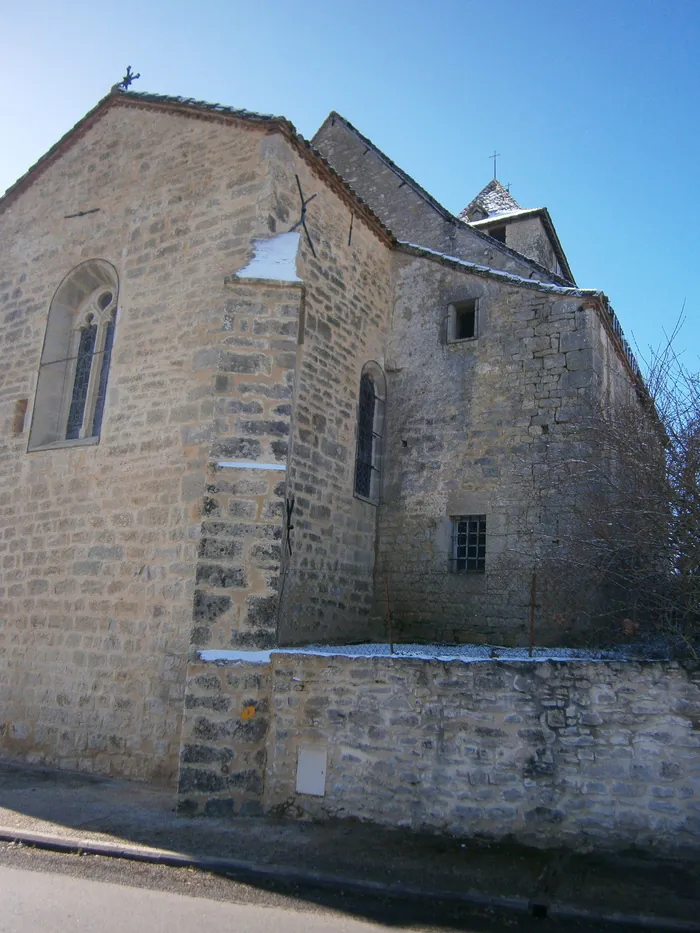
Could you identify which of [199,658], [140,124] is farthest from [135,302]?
[199,658]

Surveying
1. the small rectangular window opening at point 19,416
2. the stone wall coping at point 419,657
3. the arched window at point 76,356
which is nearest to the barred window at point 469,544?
the stone wall coping at point 419,657

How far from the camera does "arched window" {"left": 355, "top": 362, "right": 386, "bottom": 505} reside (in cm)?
1029

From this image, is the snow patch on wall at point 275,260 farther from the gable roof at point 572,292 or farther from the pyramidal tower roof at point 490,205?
the pyramidal tower roof at point 490,205

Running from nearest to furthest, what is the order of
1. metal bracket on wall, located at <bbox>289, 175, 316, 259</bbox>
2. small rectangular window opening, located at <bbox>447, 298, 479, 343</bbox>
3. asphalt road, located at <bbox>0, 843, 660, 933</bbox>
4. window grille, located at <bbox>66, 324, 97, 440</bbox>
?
asphalt road, located at <bbox>0, 843, 660, 933</bbox> → metal bracket on wall, located at <bbox>289, 175, 316, 259</bbox> → window grille, located at <bbox>66, 324, 97, 440</bbox> → small rectangular window opening, located at <bbox>447, 298, 479, 343</bbox>

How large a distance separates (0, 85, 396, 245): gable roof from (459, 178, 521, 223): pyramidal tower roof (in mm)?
5631

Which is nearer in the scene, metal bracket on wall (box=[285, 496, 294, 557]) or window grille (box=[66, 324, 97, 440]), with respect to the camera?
metal bracket on wall (box=[285, 496, 294, 557])

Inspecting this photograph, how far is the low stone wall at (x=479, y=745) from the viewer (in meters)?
5.61

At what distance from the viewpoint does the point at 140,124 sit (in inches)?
394

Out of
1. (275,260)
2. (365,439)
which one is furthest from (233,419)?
(365,439)

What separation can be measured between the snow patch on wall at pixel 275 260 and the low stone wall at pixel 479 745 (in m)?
3.84

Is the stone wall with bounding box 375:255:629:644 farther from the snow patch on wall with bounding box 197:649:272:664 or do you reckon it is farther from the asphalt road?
the asphalt road

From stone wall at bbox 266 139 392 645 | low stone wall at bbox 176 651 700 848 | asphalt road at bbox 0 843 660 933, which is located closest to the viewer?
asphalt road at bbox 0 843 660 933

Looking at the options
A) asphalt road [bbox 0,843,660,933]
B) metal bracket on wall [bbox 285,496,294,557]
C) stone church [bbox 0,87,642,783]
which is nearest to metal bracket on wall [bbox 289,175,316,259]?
stone church [bbox 0,87,642,783]

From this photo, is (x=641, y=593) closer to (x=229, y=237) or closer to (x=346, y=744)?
(x=346, y=744)
